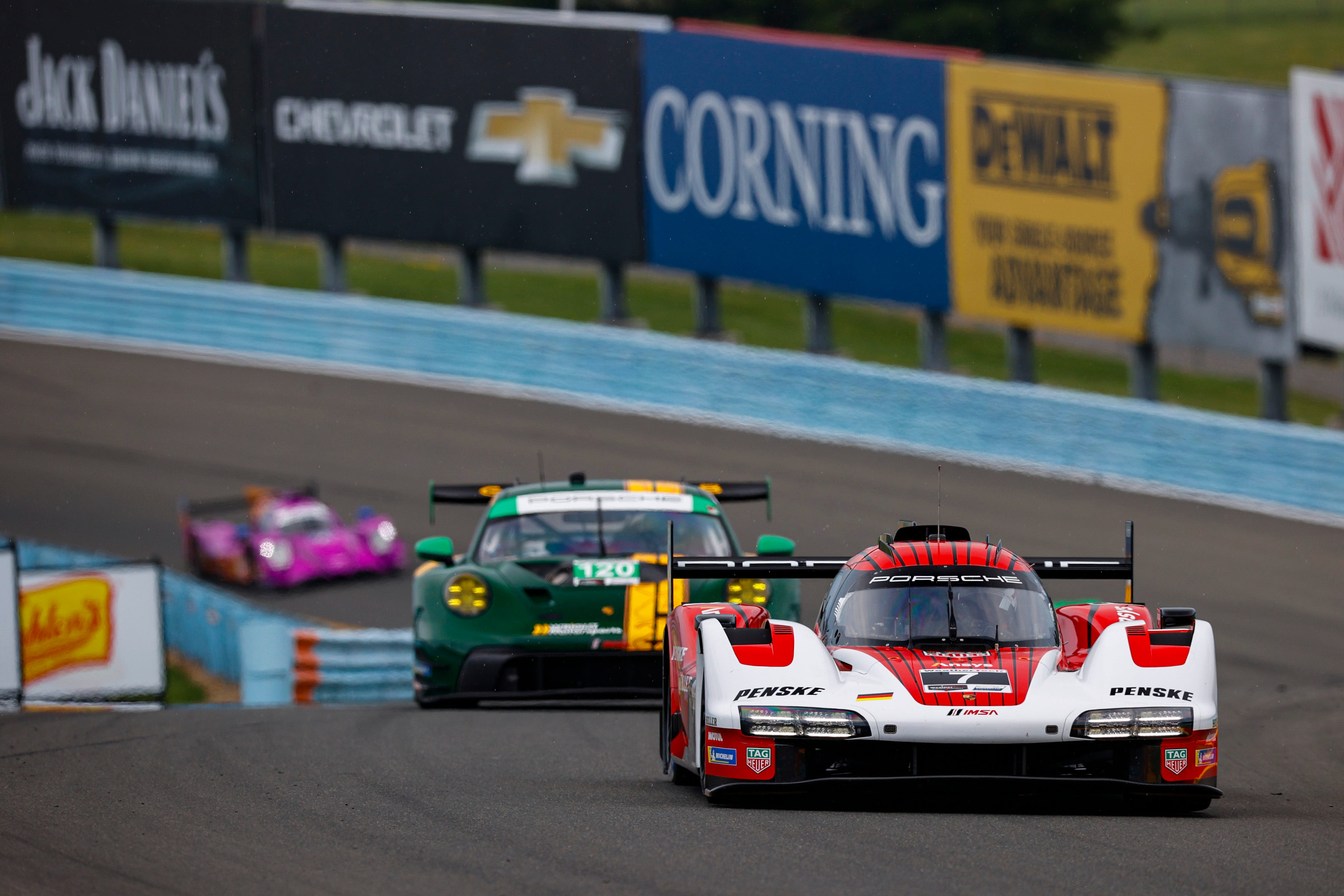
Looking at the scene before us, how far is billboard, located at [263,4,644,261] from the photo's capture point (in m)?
26.0

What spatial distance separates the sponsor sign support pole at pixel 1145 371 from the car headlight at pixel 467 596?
485 inches

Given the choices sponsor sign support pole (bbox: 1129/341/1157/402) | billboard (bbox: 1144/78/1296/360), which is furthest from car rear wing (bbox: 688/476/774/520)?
sponsor sign support pole (bbox: 1129/341/1157/402)

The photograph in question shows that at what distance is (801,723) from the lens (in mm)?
7504

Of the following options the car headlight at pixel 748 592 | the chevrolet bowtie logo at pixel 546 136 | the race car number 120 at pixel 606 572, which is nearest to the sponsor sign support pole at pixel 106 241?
the chevrolet bowtie logo at pixel 546 136

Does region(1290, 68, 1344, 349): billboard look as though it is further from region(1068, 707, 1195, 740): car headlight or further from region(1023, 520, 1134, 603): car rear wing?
region(1068, 707, 1195, 740): car headlight

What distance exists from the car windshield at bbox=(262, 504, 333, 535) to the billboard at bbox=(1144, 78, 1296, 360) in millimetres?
8360

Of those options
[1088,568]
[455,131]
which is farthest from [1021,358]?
[1088,568]

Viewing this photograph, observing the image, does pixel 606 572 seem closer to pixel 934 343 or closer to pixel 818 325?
pixel 934 343

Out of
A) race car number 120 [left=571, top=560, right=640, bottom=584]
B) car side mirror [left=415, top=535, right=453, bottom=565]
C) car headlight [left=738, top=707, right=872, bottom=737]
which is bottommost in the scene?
race car number 120 [left=571, top=560, right=640, bottom=584]

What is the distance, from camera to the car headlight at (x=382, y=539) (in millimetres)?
19516

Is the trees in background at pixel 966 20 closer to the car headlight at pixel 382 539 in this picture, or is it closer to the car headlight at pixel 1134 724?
the car headlight at pixel 382 539

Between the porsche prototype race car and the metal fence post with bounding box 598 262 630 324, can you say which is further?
the metal fence post with bounding box 598 262 630 324

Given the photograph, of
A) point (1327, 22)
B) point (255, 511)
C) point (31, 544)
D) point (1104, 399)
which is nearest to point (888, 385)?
point (1104, 399)

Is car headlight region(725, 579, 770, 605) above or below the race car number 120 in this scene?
below
